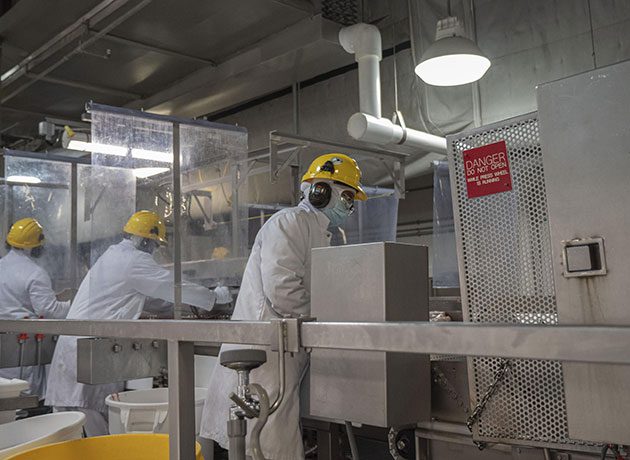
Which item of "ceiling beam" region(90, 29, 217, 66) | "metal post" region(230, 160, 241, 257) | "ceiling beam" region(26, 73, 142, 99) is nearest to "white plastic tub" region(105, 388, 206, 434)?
"metal post" region(230, 160, 241, 257)

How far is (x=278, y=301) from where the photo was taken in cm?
212

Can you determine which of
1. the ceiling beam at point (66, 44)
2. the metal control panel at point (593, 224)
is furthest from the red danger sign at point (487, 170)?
the ceiling beam at point (66, 44)

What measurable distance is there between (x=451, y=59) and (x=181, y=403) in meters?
2.47

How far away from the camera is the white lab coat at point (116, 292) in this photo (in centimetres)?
309

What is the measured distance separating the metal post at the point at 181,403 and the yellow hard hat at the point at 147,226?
217cm

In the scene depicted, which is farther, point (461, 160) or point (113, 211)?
point (113, 211)

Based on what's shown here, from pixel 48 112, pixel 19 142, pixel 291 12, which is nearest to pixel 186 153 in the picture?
pixel 291 12

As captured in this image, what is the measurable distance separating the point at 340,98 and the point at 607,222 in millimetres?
4076

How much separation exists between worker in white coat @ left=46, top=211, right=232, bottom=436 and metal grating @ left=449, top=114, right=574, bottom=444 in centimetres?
228

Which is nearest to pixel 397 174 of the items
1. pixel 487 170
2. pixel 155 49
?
pixel 155 49

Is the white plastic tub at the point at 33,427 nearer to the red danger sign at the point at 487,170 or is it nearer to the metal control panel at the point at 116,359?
the metal control panel at the point at 116,359

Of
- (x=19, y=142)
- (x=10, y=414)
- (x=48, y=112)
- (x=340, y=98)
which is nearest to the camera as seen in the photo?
(x=10, y=414)

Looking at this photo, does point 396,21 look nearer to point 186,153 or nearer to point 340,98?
point 340,98

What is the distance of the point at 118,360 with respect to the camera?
168 centimetres
